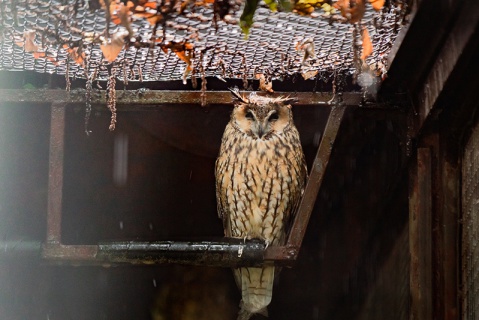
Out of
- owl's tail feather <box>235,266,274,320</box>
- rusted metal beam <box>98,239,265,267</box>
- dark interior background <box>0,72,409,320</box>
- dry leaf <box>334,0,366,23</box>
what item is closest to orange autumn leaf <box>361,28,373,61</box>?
dry leaf <box>334,0,366,23</box>

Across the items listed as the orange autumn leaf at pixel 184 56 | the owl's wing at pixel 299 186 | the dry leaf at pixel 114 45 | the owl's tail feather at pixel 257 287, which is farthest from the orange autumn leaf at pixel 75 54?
the owl's tail feather at pixel 257 287

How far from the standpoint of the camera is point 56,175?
10.3ft

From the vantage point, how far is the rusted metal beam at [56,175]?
3.07 metres

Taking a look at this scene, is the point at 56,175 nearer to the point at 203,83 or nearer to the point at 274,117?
the point at 203,83

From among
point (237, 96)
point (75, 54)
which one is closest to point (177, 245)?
point (237, 96)

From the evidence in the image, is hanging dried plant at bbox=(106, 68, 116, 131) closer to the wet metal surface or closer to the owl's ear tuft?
the wet metal surface

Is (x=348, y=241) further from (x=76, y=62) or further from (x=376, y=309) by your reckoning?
(x=76, y=62)

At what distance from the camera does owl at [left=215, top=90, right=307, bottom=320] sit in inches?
140

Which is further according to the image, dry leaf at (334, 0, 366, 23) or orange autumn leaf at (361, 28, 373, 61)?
orange autumn leaf at (361, 28, 373, 61)

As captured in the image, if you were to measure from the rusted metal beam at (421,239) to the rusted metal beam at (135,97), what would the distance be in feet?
1.31

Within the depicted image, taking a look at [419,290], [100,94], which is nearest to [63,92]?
[100,94]

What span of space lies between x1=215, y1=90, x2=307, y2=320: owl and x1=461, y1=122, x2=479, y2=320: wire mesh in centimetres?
102

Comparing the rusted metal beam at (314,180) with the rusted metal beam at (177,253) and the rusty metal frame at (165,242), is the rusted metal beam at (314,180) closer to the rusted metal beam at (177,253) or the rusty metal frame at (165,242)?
→ the rusty metal frame at (165,242)

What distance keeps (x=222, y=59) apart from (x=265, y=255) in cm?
75
